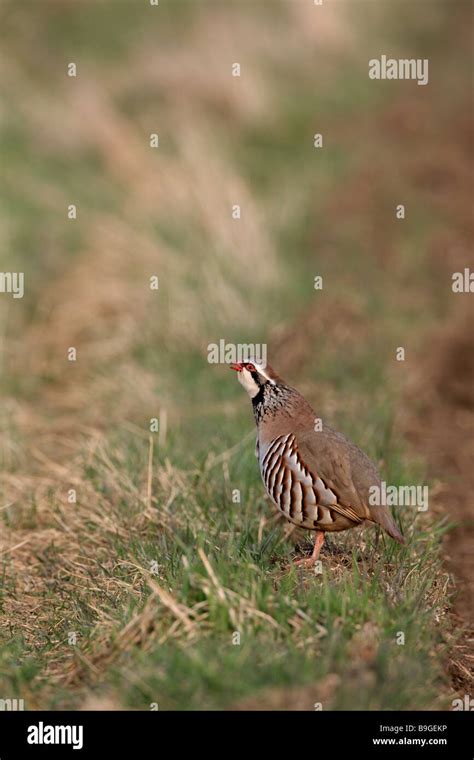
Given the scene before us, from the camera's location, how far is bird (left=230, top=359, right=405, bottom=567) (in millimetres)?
5039

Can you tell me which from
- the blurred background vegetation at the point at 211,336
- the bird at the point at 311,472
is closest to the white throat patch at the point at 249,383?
the bird at the point at 311,472

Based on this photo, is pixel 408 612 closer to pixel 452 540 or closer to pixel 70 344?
pixel 452 540

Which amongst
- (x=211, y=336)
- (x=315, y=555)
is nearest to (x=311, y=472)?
(x=315, y=555)

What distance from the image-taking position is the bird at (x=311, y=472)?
5039mm

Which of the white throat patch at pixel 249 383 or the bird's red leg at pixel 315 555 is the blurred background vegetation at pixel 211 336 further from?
the white throat patch at pixel 249 383

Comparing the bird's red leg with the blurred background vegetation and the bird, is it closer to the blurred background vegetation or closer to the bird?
the bird

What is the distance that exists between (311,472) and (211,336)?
14.1 ft

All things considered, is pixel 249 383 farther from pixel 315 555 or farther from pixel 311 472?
pixel 315 555

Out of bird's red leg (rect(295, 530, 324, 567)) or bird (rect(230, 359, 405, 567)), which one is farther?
bird's red leg (rect(295, 530, 324, 567))

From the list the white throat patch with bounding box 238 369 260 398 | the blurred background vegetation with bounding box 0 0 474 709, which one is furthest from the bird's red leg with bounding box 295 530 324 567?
the white throat patch with bounding box 238 369 260 398

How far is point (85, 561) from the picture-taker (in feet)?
19.5

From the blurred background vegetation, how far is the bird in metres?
0.26

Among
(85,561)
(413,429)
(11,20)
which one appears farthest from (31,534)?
(11,20)

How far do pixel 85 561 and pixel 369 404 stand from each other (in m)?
2.79
